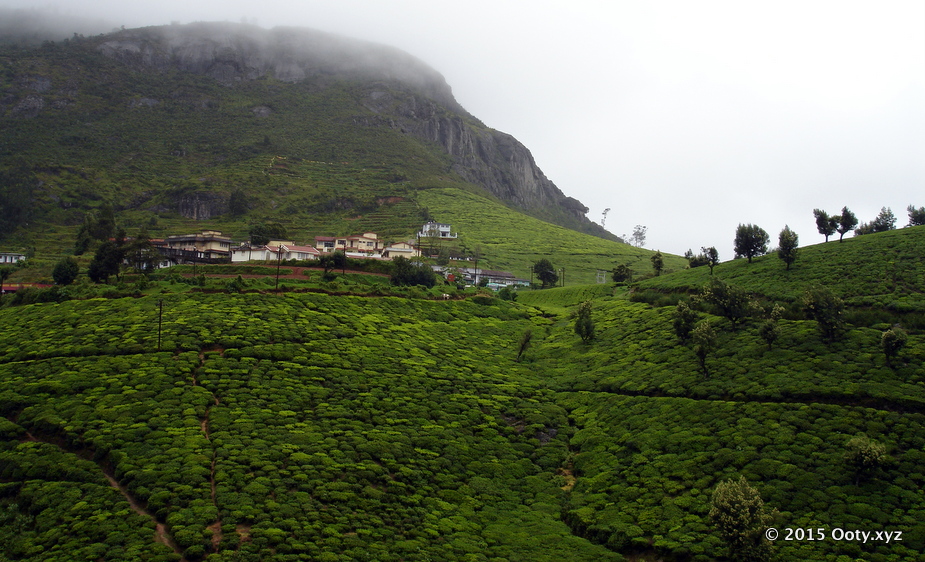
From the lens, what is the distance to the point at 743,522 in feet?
95.7

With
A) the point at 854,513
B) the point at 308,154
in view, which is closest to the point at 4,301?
the point at 854,513

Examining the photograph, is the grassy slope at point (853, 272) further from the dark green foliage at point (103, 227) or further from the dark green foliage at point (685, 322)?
the dark green foliage at point (103, 227)

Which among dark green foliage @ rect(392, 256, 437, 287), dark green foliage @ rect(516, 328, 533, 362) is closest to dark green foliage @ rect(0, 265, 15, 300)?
→ dark green foliage @ rect(392, 256, 437, 287)

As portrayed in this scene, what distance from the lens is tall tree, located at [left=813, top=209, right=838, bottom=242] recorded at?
67.1 metres

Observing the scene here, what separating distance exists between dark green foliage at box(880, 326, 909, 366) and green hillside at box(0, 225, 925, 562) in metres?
0.90

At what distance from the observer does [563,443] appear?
46.6 meters

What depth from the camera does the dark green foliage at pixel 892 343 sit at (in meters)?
40.7

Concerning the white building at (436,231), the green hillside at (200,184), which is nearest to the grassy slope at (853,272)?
the green hillside at (200,184)

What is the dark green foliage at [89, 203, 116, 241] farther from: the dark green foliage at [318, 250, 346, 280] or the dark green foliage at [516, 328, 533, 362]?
the dark green foliage at [516, 328, 533, 362]

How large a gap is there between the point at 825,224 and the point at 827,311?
2552 cm

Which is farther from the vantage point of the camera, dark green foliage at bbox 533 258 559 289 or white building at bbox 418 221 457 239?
white building at bbox 418 221 457 239

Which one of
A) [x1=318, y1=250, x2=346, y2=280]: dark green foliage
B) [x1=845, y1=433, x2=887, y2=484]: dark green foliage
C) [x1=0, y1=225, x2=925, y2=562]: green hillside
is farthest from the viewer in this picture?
[x1=318, y1=250, x2=346, y2=280]: dark green foliage

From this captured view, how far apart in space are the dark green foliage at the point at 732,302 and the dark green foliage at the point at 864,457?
22403 mm

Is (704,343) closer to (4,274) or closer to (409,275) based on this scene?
(409,275)
